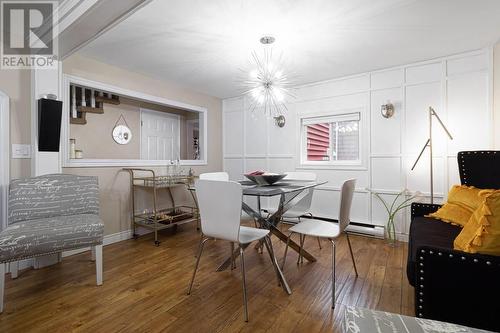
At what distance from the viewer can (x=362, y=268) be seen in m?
2.49

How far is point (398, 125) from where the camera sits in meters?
3.40

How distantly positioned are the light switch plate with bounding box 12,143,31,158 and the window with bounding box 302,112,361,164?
3.61 meters

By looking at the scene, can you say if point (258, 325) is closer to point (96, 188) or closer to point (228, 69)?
point (96, 188)

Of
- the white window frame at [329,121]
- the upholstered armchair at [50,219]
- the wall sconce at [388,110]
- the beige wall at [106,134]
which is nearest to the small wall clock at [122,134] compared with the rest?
the beige wall at [106,134]

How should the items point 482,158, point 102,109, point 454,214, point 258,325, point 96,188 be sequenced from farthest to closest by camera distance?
point 102,109, point 96,188, point 482,158, point 454,214, point 258,325

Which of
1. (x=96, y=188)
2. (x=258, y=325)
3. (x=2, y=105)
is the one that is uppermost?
(x=2, y=105)

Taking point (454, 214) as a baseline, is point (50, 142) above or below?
above

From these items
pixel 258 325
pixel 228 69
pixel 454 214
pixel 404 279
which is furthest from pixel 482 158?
pixel 228 69

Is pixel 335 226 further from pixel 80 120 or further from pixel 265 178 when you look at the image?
pixel 80 120

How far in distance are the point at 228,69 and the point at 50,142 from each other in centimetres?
225

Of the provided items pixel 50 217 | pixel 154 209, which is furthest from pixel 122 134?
pixel 50 217

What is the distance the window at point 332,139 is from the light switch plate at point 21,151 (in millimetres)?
3614
